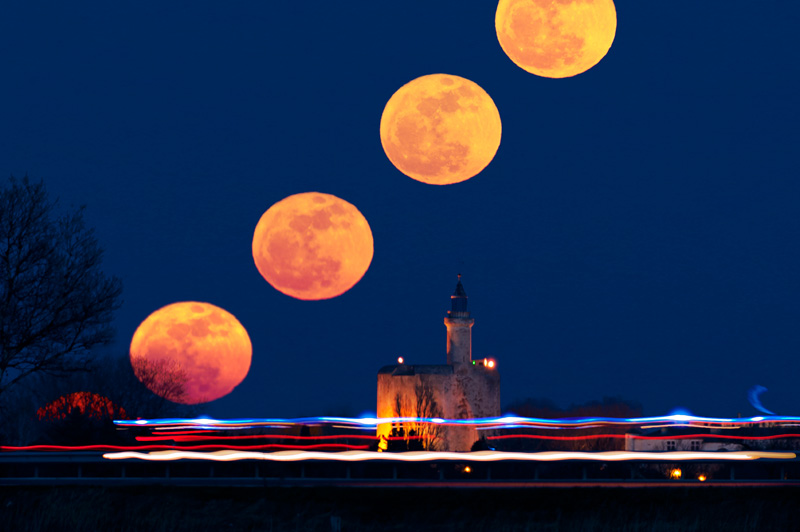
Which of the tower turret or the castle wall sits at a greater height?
the tower turret

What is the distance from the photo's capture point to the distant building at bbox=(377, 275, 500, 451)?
86.6 m

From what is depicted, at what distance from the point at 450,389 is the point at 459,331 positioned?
5.57 meters

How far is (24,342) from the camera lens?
38219 millimetres

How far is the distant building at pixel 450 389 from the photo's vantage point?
86625 millimetres
